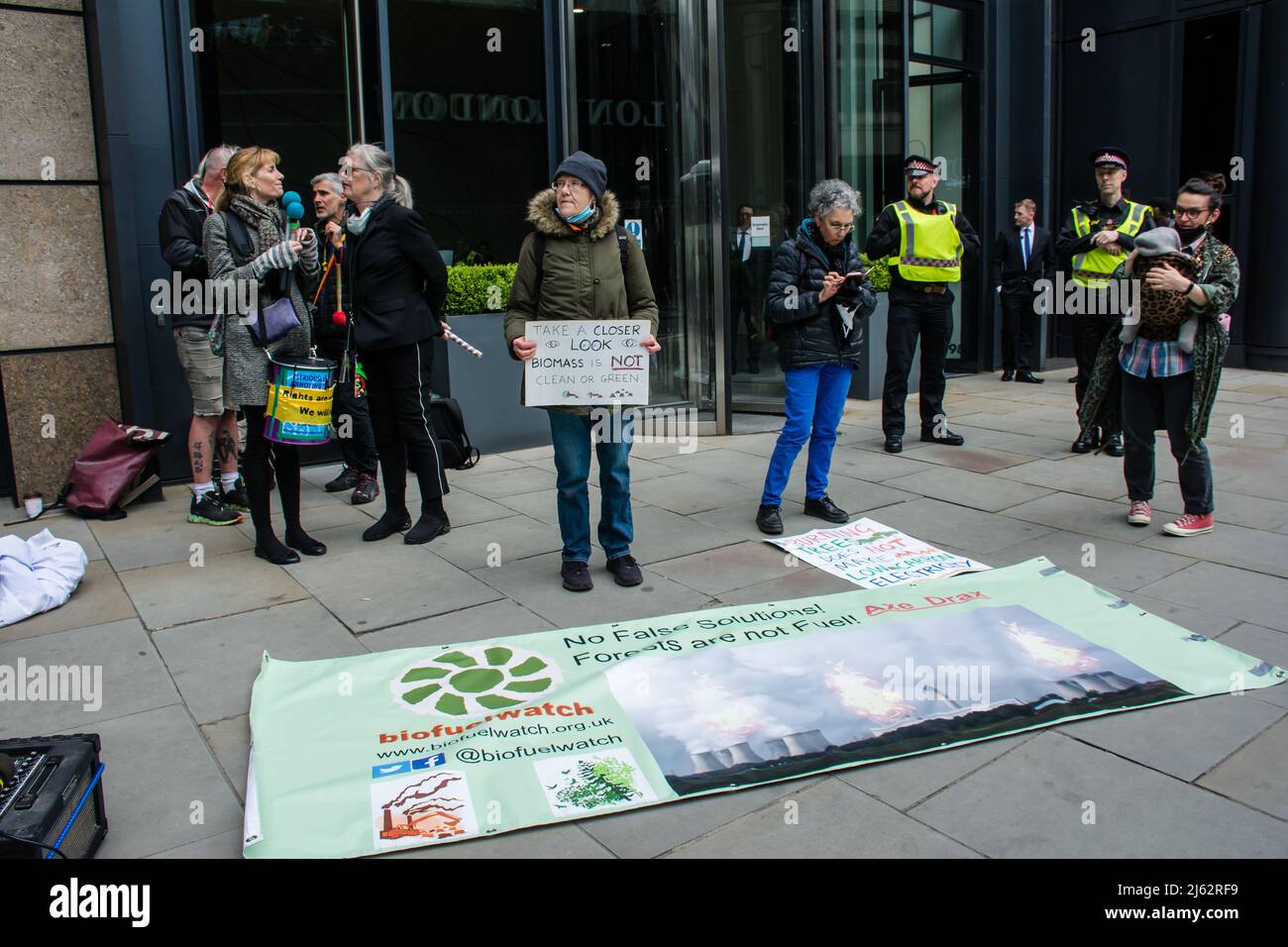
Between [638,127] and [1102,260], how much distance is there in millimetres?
3799

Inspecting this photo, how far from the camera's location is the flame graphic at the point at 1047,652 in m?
4.05

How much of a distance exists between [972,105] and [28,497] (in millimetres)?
10111

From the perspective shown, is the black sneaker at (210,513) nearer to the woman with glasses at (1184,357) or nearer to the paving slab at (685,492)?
the paving slab at (685,492)

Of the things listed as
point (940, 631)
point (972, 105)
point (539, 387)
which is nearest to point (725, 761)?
point (940, 631)

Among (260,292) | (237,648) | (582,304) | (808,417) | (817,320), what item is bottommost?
(237,648)

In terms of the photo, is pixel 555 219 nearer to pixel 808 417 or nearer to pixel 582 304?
pixel 582 304

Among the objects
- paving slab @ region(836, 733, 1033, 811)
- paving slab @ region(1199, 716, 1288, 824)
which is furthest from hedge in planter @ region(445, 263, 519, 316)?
paving slab @ region(1199, 716, 1288, 824)

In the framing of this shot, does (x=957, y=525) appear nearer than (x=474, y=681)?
No

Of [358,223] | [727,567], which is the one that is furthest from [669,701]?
[358,223]

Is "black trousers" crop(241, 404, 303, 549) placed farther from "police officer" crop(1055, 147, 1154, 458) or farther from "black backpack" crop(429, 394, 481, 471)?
"police officer" crop(1055, 147, 1154, 458)

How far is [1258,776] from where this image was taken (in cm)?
329

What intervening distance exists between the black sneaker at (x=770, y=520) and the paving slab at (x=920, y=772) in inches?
100

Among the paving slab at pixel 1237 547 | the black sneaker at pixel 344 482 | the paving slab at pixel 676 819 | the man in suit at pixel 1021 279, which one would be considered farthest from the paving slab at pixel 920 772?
the man in suit at pixel 1021 279
